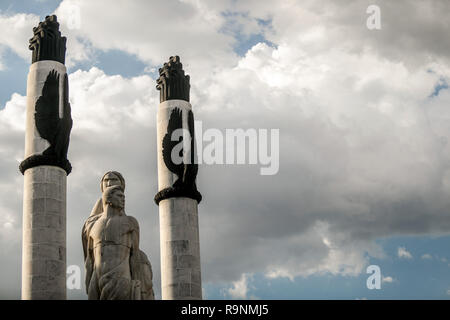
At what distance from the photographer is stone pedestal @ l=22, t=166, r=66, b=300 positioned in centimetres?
2488

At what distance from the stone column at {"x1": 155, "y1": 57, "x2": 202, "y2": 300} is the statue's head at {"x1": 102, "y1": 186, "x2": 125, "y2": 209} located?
25.4 ft

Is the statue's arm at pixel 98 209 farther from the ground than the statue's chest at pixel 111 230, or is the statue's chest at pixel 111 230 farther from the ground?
the statue's arm at pixel 98 209

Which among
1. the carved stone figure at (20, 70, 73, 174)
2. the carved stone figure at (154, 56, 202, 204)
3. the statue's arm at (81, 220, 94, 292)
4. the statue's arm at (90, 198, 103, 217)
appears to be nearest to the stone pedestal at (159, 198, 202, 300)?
the carved stone figure at (154, 56, 202, 204)

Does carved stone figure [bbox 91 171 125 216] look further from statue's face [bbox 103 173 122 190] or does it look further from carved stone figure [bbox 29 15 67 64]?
carved stone figure [bbox 29 15 67 64]

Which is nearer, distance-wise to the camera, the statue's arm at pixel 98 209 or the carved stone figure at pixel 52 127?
the statue's arm at pixel 98 209

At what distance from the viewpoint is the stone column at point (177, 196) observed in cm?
2883

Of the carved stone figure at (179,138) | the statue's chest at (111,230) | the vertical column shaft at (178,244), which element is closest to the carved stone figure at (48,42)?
the carved stone figure at (179,138)

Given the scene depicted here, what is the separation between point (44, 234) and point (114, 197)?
16.1 ft

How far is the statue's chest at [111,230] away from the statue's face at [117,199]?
386 millimetres

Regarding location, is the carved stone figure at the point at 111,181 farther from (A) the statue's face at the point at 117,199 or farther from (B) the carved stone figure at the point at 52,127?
(B) the carved stone figure at the point at 52,127

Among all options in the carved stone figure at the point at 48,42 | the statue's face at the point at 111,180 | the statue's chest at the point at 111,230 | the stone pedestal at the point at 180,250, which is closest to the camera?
the statue's chest at the point at 111,230
